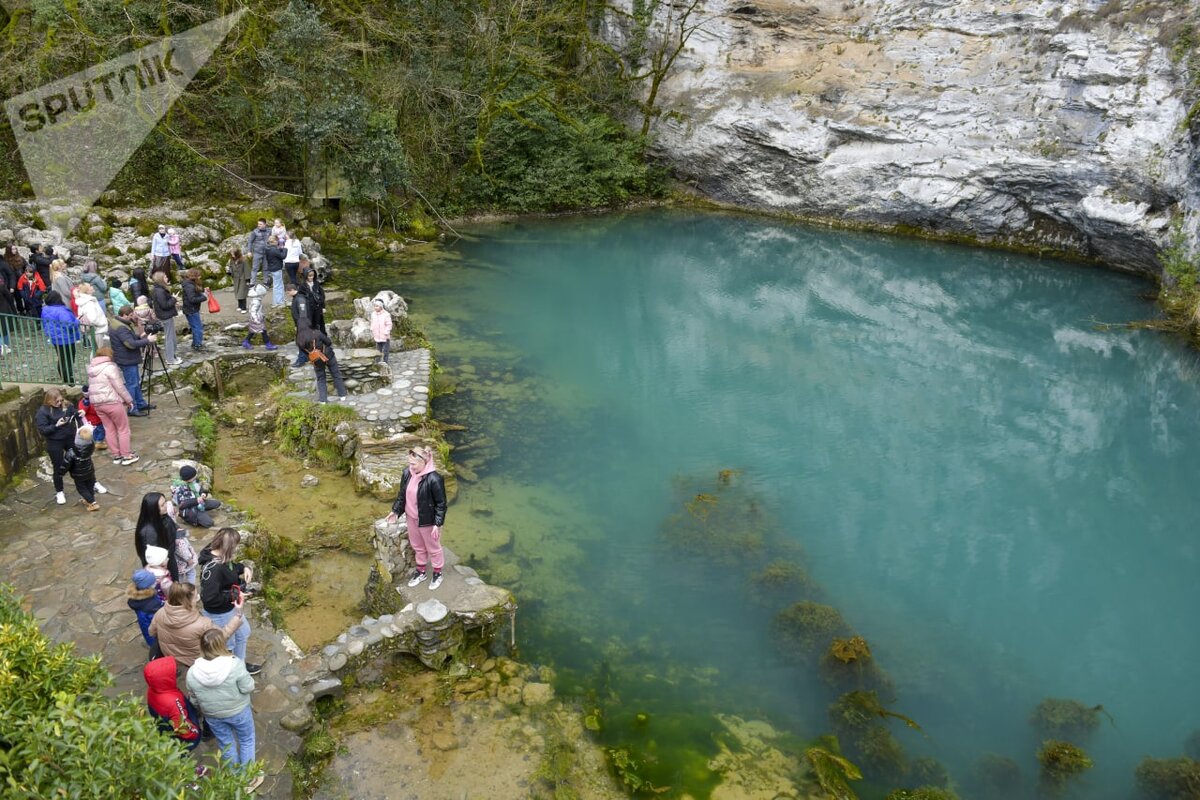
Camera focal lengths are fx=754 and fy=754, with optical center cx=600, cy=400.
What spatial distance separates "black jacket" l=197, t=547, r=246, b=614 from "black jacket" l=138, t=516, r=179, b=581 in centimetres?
64

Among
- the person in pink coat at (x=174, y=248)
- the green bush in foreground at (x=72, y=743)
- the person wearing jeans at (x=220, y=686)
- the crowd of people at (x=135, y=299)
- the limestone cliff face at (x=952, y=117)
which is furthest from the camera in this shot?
the limestone cliff face at (x=952, y=117)

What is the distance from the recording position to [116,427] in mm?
10289

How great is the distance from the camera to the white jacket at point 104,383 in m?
9.70

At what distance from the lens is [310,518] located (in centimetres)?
1080

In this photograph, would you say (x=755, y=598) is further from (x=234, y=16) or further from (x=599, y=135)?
(x=599, y=135)

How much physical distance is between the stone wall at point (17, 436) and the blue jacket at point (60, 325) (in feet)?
3.23

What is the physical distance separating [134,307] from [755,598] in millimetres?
10892

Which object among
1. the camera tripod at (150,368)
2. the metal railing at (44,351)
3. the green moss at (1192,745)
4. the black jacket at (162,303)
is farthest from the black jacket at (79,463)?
the green moss at (1192,745)

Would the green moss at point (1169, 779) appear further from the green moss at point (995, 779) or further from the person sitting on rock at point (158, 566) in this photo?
the person sitting on rock at point (158, 566)

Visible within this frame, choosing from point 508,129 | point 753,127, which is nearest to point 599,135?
point 508,129

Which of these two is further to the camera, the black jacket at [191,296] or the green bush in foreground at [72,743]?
the black jacket at [191,296]

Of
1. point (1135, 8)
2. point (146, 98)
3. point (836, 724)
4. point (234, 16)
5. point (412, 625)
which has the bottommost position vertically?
point (836, 724)

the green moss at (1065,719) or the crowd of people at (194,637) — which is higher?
the crowd of people at (194,637)

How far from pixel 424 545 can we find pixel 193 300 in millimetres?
7933
